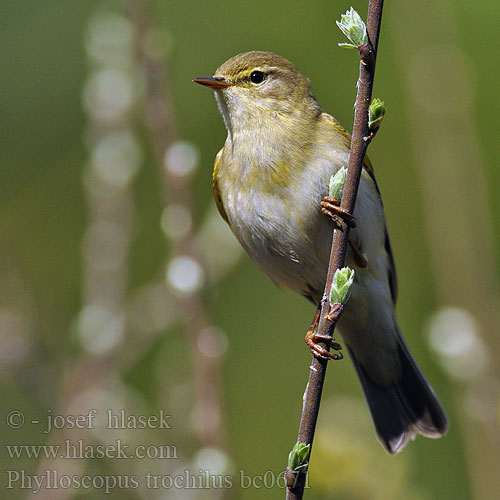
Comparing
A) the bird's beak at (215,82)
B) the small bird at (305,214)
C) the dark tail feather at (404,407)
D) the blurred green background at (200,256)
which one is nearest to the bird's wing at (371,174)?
the small bird at (305,214)

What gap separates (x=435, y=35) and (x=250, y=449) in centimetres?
291

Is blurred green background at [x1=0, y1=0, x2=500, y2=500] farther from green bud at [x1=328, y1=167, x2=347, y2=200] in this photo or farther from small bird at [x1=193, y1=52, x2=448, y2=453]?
green bud at [x1=328, y1=167, x2=347, y2=200]

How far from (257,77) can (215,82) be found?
0.86 feet

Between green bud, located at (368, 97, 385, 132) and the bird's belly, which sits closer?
green bud, located at (368, 97, 385, 132)

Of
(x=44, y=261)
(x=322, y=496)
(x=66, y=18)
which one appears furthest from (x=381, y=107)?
(x=66, y=18)

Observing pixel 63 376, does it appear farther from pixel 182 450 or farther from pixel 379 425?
pixel 379 425

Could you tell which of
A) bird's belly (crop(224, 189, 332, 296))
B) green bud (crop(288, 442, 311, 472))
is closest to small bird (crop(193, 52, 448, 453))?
bird's belly (crop(224, 189, 332, 296))

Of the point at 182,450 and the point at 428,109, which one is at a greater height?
the point at 428,109

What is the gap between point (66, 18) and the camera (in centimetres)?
623

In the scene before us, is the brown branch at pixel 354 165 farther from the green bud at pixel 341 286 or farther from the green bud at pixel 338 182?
the green bud at pixel 338 182

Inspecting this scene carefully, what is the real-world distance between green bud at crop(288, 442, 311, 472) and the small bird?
117 centimetres

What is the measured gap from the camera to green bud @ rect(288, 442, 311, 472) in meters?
2.02

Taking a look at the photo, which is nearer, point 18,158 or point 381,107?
point 381,107

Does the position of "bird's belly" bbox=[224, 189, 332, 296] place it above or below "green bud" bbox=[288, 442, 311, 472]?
above
